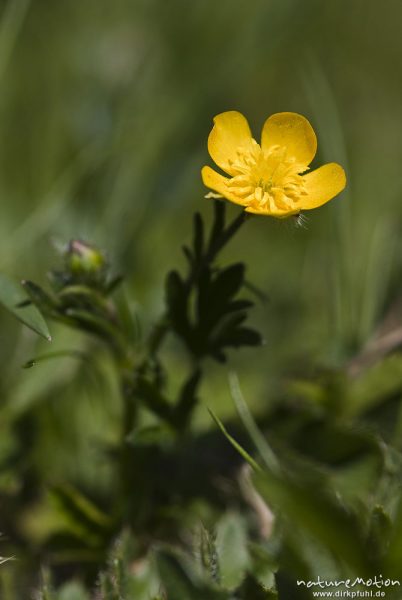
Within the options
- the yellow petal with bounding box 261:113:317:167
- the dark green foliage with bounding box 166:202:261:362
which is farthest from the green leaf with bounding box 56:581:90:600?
the yellow petal with bounding box 261:113:317:167

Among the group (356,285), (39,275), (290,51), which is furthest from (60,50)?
(356,285)

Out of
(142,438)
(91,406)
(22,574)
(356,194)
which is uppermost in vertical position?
(356,194)

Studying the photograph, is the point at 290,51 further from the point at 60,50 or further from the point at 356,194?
the point at 60,50

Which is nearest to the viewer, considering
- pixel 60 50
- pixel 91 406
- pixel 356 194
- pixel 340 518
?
pixel 340 518

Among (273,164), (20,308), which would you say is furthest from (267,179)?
(20,308)

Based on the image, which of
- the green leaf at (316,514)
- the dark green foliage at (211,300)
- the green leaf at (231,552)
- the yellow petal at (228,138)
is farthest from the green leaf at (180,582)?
the yellow petal at (228,138)

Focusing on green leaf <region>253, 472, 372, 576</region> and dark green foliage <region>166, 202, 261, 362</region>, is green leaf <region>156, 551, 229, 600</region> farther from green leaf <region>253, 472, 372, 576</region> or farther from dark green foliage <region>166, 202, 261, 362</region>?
dark green foliage <region>166, 202, 261, 362</region>

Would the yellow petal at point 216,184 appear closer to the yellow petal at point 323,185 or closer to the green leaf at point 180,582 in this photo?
the yellow petal at point 323,185
